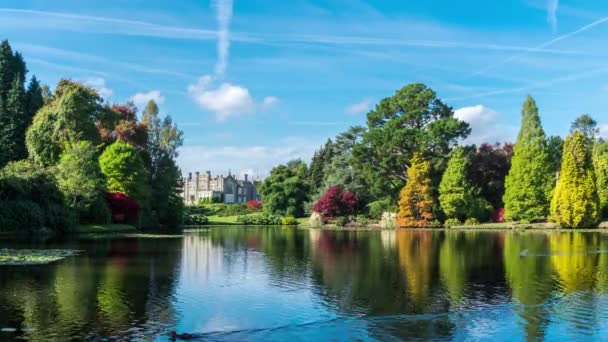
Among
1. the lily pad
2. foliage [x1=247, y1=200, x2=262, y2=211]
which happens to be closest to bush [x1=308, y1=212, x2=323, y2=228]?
foliage [x1=247, y1=200, x2=262, y2=211]

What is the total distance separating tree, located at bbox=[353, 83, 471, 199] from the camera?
210 ft

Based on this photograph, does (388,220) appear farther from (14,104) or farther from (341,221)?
(14,104)

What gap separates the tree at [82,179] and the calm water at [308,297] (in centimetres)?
2002

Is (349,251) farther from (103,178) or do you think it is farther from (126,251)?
(103,178)

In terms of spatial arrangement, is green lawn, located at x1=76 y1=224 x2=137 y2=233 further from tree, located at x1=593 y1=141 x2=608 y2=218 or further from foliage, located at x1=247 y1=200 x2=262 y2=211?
foliage, located at x1=247 y1=200 x2=262 y2=211

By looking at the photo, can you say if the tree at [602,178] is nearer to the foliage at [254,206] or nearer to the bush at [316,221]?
the bush at [316,221]

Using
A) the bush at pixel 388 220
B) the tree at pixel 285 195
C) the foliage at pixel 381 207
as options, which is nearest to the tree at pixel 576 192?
the bush at pixel 388 220

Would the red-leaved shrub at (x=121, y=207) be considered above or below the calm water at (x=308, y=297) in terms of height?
above

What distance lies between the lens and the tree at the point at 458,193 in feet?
200

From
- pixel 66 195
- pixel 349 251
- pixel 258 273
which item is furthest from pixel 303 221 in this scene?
pixel 258 273

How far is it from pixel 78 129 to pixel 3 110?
1354cm

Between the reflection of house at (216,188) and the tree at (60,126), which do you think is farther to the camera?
the reflection of house at (216,188)

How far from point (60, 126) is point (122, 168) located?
653cm

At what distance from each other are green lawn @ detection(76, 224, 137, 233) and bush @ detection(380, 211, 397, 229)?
1014 inches
